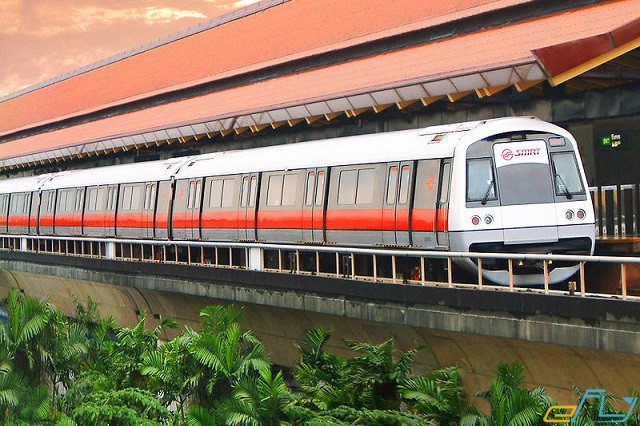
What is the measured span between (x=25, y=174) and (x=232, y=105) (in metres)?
27.8

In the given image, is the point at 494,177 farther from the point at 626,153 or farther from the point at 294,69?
the point at 294,69

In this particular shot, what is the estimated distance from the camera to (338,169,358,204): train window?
22.5m

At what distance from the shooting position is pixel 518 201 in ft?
62.9

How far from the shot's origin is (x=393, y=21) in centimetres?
3581

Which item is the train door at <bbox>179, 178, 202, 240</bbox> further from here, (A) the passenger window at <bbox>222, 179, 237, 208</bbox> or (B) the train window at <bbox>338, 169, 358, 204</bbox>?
(B) the train window at <bbox>338, 169, 358, 204</bbox>

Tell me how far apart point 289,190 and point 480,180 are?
263 inches

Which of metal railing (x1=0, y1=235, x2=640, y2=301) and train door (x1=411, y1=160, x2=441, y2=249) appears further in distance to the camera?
train door (x1=411, y1=160, x2=441, y2=249)

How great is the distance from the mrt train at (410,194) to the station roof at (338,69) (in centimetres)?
212

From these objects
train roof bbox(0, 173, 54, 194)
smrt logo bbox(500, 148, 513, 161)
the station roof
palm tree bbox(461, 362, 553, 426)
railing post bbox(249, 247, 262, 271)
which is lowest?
train roof bbox(0, 173, 54, 194)

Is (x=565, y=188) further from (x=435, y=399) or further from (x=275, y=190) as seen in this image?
(x=275, y=190)

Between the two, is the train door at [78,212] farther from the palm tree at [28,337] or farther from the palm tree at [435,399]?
the palm tree at [435,399]

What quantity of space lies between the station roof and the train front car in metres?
1.79

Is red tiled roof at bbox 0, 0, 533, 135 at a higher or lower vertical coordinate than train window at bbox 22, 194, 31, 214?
higher

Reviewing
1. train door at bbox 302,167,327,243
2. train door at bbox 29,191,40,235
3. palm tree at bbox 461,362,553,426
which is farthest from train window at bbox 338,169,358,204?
train door at bbox 29,191,40,235
